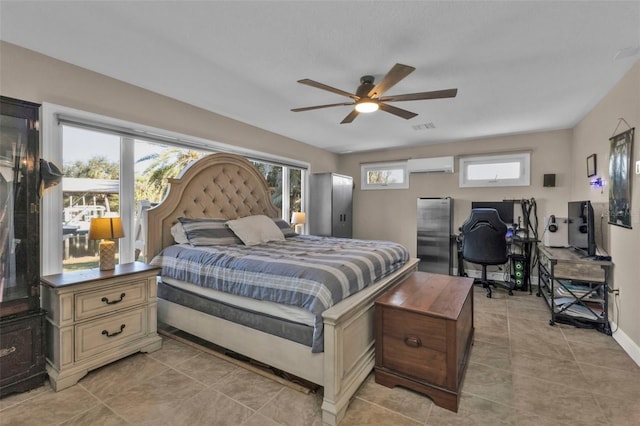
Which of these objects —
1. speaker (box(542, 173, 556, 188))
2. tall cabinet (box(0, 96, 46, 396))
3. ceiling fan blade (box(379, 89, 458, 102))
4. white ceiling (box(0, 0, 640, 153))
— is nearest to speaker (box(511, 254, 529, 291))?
speaker (box(542, 173, 556, 188))

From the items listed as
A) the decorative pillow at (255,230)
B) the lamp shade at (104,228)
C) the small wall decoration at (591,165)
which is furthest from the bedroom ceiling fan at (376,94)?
the small wall decoration at (591,165)

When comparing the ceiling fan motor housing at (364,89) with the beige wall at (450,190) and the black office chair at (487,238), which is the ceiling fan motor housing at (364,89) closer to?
the black office chair at (487,238)

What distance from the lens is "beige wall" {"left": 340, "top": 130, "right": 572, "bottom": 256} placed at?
4602mm

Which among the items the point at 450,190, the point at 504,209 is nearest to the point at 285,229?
the point at 450,190

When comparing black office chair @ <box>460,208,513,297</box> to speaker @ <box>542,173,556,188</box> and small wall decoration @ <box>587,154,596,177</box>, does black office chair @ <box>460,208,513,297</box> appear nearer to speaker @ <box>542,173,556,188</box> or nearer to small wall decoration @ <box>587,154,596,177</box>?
small wall decoration @ <box>587,154,596,177</box>

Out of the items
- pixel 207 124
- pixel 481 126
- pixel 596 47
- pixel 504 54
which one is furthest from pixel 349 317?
pixel 481 126

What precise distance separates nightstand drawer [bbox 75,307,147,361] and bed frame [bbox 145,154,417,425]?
0.32 metres

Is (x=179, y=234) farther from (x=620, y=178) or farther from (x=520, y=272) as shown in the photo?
(x=520, y=272)

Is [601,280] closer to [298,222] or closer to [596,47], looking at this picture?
[596,47]

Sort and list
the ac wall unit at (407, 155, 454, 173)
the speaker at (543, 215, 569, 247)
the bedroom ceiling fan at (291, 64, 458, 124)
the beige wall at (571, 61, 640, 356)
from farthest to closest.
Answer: the ac wall unit at (407, 155, 454, 173) < the speaker at (543, 215, 569, 247) < the beige wall at (571, 61, 640, 356) < the bedroom ceiling fan at (291, 64, 458, 124)

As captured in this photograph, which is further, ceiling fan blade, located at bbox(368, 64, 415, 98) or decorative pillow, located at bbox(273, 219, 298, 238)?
decorative pillow, located at bbox(273, 219, 298, 238)

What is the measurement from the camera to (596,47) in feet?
7.14

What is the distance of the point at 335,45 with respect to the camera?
2154 mm

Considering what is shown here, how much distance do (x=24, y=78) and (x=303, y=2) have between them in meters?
2.23
